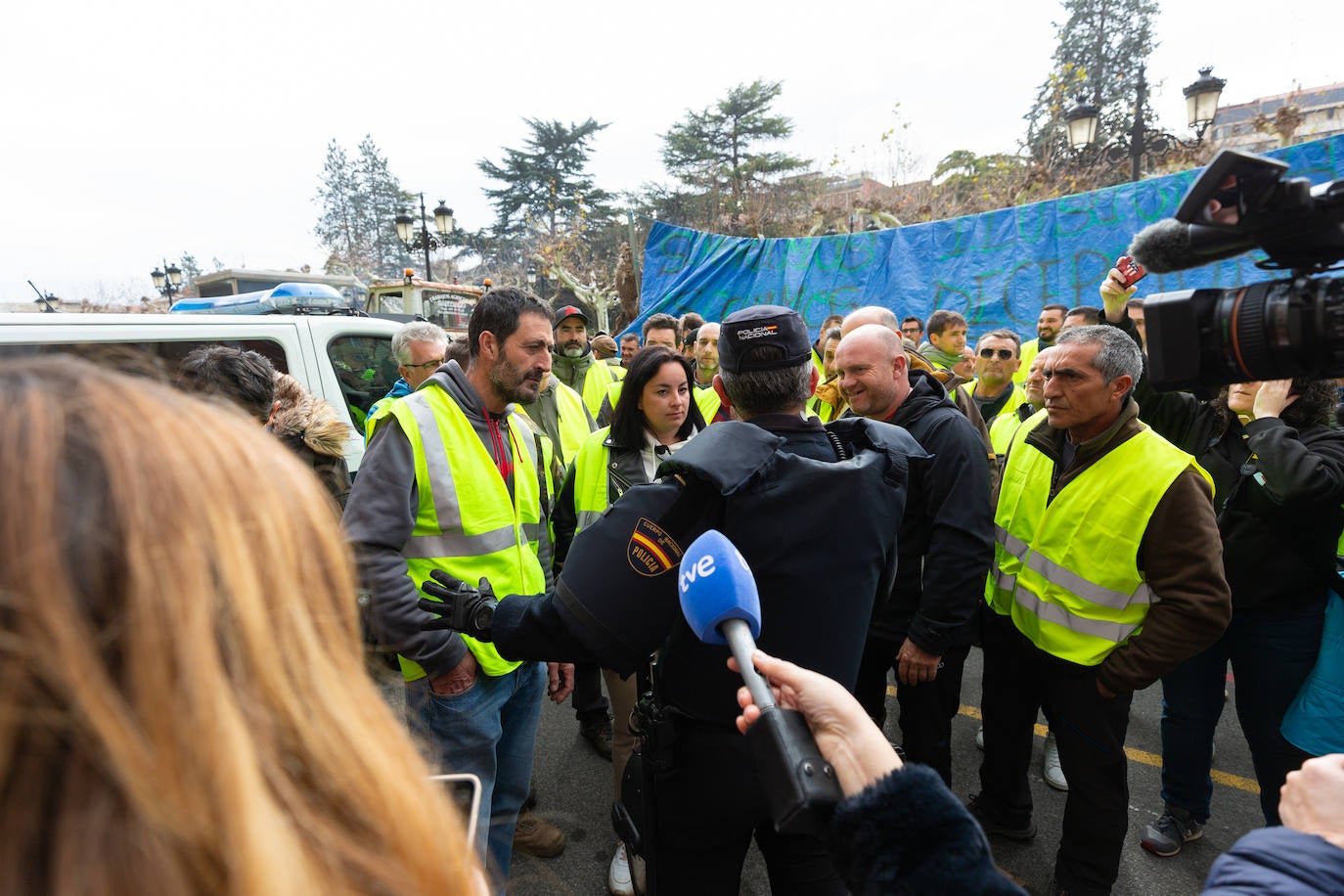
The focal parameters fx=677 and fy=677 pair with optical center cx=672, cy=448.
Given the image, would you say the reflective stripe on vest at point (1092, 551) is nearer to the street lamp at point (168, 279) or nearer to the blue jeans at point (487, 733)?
the blue jeans at point (487, 733)

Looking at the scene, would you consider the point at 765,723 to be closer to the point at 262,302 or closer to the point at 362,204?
the point at 262,302

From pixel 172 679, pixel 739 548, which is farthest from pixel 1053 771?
pixel 172 679

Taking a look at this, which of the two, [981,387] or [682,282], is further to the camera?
[682,282]

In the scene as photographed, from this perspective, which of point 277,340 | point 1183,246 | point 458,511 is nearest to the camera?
point 1183,246

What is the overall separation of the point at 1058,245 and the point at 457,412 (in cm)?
790

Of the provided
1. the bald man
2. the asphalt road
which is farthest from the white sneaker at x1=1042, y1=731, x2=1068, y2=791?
the bald man

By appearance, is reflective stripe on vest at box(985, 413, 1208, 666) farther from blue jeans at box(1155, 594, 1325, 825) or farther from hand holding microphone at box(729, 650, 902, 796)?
hand holding microphone at box(729, 650, 902, 796)

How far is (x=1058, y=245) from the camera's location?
25.7ft

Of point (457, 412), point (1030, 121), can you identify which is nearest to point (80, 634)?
point (457, 412)

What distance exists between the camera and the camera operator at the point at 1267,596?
8.41 feet

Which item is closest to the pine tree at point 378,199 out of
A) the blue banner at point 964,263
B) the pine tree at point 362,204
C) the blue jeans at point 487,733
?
the pine tree at point 362,204

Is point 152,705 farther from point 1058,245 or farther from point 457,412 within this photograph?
point 1058,245

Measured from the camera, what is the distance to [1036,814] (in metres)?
3.21

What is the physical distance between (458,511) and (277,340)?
3.55m
